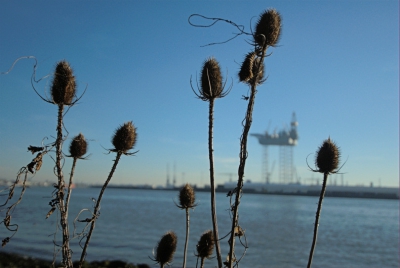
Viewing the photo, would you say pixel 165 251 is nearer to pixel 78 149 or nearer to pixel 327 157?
pixel 78 149

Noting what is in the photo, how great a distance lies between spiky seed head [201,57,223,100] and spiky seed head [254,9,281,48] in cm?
43

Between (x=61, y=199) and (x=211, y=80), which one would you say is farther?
(x=211, y=80)

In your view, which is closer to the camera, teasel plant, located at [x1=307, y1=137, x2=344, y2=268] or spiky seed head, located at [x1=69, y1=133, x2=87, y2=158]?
teasel plant, located at [x1=307, y1=137, x2=344, y2=268]

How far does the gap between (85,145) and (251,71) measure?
2.29m

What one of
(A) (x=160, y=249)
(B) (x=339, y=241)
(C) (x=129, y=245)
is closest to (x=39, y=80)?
(A) (x=160, y=249)

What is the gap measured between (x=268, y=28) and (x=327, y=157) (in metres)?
1.55

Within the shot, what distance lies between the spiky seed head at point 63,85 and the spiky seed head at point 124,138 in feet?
2.35

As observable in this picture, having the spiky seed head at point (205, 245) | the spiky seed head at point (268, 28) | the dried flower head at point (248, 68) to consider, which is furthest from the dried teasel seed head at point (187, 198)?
the spiky seed head at point (268, 28)

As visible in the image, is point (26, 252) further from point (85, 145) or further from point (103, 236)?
point (85, 145)

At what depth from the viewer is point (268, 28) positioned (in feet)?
9.90

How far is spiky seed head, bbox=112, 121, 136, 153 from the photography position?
4.07 meters

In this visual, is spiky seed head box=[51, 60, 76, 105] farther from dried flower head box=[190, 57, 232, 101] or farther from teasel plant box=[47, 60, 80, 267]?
dried flower head box=[190, 57, 232, 101]

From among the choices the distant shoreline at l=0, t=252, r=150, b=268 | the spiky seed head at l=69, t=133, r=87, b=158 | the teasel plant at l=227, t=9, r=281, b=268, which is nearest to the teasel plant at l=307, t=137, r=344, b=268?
the teasel plant at l=227, t=9, r=281, b=268

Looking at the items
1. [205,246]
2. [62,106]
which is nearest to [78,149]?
[62,106]
